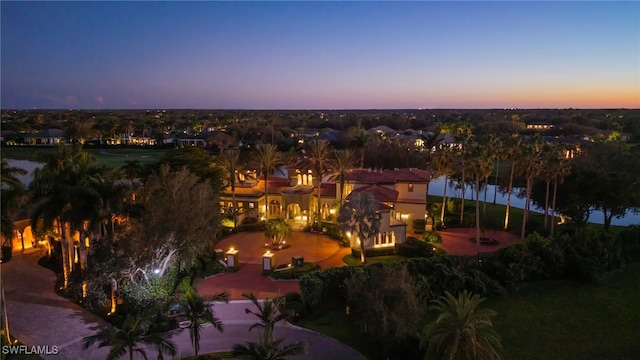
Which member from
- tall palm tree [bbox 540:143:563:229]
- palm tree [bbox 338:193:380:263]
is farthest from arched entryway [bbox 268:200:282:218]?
tall palm tree [bbox 540:143:563:229]

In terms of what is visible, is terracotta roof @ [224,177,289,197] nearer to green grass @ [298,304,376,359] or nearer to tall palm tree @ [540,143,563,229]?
green grass @ [298,304,376,359]

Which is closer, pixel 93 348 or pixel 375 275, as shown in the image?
pixel 93 348

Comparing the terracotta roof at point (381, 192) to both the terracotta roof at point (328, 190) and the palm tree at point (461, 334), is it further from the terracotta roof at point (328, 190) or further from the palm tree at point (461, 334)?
the palm tree at point (461, 334)

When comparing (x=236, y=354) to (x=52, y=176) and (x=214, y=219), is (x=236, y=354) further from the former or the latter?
(x=52, y=176)

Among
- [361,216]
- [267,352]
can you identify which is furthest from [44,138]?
[267,352]

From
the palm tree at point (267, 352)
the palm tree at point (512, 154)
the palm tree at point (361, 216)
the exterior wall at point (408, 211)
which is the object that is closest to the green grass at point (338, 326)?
the palm tree at point (267, 352)

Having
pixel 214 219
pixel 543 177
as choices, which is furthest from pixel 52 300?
pixel 543 177

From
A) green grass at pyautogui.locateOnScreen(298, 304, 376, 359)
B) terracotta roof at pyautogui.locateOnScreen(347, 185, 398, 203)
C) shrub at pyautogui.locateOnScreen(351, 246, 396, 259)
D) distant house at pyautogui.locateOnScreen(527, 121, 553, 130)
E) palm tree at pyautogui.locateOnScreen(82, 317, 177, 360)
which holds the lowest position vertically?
green grass at pyautogui.locateOnScreen(298, 304, 376, 359)
